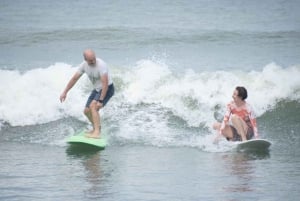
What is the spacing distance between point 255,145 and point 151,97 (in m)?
4.53

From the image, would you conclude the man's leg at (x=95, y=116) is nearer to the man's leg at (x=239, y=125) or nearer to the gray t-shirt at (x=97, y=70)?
the gray t-shirt at (x=97, y=70)

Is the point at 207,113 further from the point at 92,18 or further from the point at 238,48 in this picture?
the point at 92,18

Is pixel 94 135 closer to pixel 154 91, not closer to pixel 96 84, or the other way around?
pixel 96 84

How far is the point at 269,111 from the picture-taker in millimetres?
16297

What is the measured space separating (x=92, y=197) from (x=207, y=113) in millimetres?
6517

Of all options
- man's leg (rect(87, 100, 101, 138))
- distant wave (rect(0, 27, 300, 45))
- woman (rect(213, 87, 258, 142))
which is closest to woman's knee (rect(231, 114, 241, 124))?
woman (rect(213, 87, 258, 142))

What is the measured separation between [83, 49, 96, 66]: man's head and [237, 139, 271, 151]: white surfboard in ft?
8.73

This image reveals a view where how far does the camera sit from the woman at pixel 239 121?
13320mm

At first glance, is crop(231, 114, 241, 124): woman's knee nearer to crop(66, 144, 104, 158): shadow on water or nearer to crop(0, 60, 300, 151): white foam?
crop(0, 60, 300, 151): white foam

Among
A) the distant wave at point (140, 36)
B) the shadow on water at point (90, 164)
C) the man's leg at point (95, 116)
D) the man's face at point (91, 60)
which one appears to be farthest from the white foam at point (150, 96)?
the distant wave at point (140, 36)

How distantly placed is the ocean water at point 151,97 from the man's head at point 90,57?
140 cm

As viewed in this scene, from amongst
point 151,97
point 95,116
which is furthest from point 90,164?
point 151,97

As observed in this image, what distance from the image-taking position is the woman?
13320 millimetres

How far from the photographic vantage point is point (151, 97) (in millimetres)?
17141
